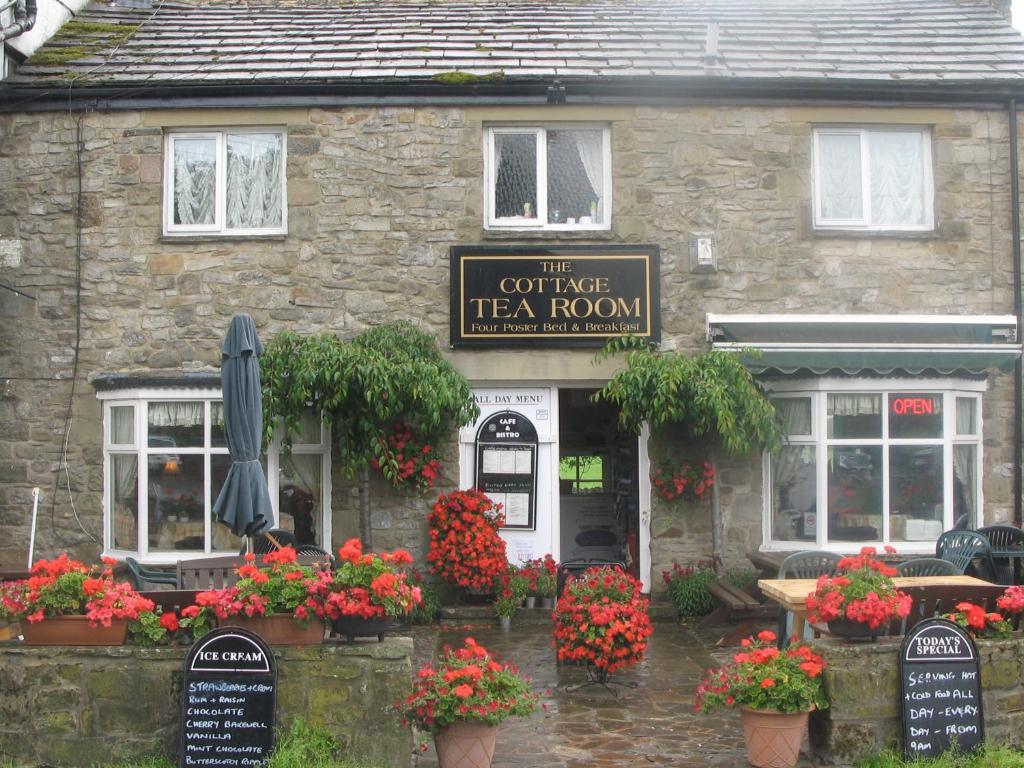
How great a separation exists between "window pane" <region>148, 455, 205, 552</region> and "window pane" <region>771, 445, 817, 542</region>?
18.9 feet

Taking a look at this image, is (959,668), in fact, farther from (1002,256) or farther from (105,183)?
(105,183)

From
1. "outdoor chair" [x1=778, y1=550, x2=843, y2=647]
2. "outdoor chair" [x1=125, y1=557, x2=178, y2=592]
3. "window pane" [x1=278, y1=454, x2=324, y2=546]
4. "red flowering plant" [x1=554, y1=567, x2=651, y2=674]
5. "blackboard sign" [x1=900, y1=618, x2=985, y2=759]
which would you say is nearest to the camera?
"blackboard sign" [x1=900, y1=618, x2=985, y2=759]

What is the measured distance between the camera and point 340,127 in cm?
1175

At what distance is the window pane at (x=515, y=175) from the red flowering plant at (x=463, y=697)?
6.36 metres

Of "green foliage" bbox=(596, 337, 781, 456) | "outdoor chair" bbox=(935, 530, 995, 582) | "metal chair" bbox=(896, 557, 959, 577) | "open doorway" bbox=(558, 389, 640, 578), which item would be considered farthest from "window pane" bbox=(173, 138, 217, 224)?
"outdoor chair" bbox=(935, 530, 995, 582)

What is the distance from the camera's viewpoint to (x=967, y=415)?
1171 centimetres

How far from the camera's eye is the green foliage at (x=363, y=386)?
411 inches

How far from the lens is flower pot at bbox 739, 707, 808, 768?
6555mm

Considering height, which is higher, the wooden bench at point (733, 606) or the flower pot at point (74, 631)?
the flower pot at point (74, 631)

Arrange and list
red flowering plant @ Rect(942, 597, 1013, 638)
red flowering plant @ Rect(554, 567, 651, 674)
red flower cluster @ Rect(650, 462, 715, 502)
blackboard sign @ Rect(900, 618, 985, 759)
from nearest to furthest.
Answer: blackboard sign @ Rect(900, 618, 985, 759) < red flowering plant @ Rect(942, 597, 1013, 638) < red flowering plant @ Rect(554, 567, 651, 674) < red flower cluster @ Rect(650, 462, 715, 502)

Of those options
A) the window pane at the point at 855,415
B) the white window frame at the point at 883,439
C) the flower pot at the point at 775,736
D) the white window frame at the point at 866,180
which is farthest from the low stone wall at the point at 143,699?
the white window frame at the point at 866,180

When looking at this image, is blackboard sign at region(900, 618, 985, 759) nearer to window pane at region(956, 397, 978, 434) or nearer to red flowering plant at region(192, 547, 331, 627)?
red flowering plant at region(192, 547, 331, 627)

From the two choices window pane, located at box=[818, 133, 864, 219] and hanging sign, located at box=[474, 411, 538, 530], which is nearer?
hanging sign, located at box=[474, 411, 538, 530]

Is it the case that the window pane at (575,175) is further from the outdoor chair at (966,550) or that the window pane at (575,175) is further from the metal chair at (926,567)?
the metal chair at (926,567)
